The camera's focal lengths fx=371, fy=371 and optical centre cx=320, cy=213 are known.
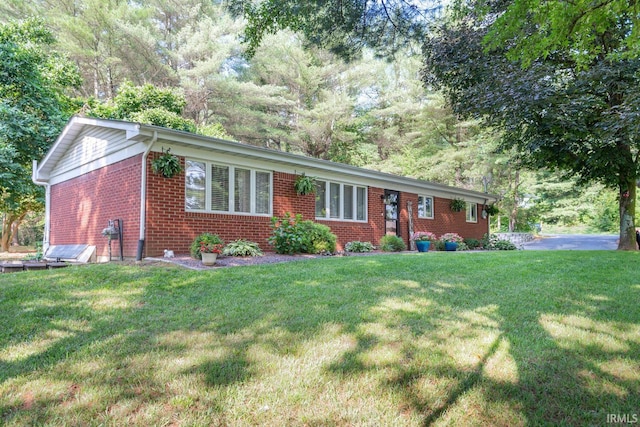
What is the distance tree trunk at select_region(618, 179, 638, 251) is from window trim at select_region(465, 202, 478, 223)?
6.11m

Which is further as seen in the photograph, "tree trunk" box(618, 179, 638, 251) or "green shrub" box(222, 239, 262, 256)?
"tree trunk" box(618, 179, 638, 251)

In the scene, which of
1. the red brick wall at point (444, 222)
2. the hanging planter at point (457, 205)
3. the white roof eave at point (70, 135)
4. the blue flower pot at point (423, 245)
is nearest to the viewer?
the white roof eave at point (70, 135)

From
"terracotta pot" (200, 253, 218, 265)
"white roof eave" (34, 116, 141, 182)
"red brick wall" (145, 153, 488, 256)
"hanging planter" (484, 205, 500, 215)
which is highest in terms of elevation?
"white roof eave" (34, 116, 141, 182)

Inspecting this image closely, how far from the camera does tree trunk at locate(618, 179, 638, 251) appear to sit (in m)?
10.9

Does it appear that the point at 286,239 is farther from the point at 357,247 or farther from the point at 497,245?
the point at 497,245

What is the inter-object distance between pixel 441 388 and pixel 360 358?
0.57 m

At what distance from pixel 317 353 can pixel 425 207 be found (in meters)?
12.7

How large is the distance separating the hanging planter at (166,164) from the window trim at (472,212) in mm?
13165

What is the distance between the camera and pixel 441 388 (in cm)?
212

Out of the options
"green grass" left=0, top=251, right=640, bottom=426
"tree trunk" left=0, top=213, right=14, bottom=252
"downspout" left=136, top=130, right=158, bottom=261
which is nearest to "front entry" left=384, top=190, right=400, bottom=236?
"downspout" left=136, top=130, right=158, bottom=261

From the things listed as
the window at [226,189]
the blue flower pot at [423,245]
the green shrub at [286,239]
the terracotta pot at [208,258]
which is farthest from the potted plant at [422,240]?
the terracotta pot at [208,258]

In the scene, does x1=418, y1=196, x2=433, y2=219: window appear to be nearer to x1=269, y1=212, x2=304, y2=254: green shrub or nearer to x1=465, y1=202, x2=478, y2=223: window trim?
x1=465, y1=202, x2=478, y2=223: window trim

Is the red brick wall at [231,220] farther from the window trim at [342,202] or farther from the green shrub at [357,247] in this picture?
the green shrub at [357,247]

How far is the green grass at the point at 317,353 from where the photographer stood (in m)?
1.92
